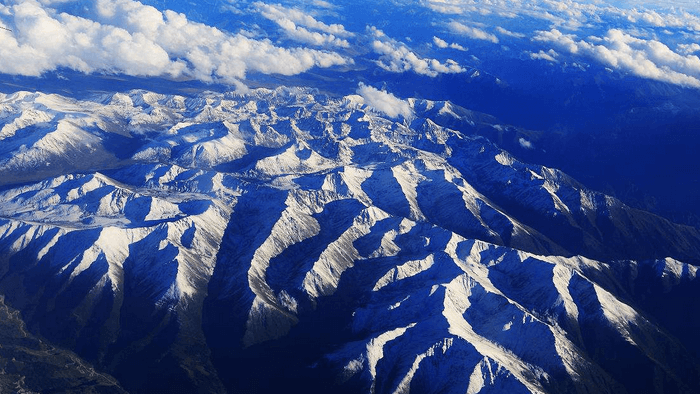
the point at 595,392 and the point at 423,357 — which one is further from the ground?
Answer: the point at 423,357

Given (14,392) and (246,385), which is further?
(246,385)

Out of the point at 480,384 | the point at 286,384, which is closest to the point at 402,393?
the point at 480,384

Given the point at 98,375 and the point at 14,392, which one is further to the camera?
the point at 98,375

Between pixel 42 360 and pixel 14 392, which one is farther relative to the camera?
pixel 42 360

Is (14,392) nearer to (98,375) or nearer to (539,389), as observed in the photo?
(98,375)

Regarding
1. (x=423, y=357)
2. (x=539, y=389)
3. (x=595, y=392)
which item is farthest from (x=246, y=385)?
(x=595, y=392)

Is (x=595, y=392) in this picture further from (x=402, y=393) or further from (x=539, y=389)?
(x=402, y=393)

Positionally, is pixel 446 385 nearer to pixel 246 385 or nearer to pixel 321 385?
pixel 321 385

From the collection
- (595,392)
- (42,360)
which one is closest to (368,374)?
(595,392)
